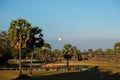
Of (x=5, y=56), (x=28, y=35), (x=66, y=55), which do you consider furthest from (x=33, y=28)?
(x=66, y=55)

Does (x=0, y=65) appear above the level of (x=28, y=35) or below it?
below

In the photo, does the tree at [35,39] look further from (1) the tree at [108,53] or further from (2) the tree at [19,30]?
(1) the tree at [108,53]

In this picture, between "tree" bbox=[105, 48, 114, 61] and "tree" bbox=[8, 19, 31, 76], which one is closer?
"tree" bbox=[8, 19, 31, 76]

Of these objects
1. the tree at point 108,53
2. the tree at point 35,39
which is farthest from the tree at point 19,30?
the tree at point 108,53

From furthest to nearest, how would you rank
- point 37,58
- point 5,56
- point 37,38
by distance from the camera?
point 37,58 → point 5,56 → point 37,38

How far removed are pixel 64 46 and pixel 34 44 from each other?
43.5m

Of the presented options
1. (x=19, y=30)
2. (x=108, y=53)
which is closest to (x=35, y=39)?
(x=19, y=30)

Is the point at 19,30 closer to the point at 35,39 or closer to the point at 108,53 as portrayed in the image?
the point at 35,39

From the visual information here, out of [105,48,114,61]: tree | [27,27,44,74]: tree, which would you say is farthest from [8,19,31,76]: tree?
[105,48,114,61]: tree

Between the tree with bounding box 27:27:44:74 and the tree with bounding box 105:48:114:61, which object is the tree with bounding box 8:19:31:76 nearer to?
the tree with bounding box 27:27:44:74

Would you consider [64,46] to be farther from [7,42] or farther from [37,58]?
[37,58]

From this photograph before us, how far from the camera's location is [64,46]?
116062 mm

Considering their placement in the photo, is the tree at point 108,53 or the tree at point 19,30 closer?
the tree at point 19,30

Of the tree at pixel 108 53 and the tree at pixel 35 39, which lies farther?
the tree at pixel 108 53
